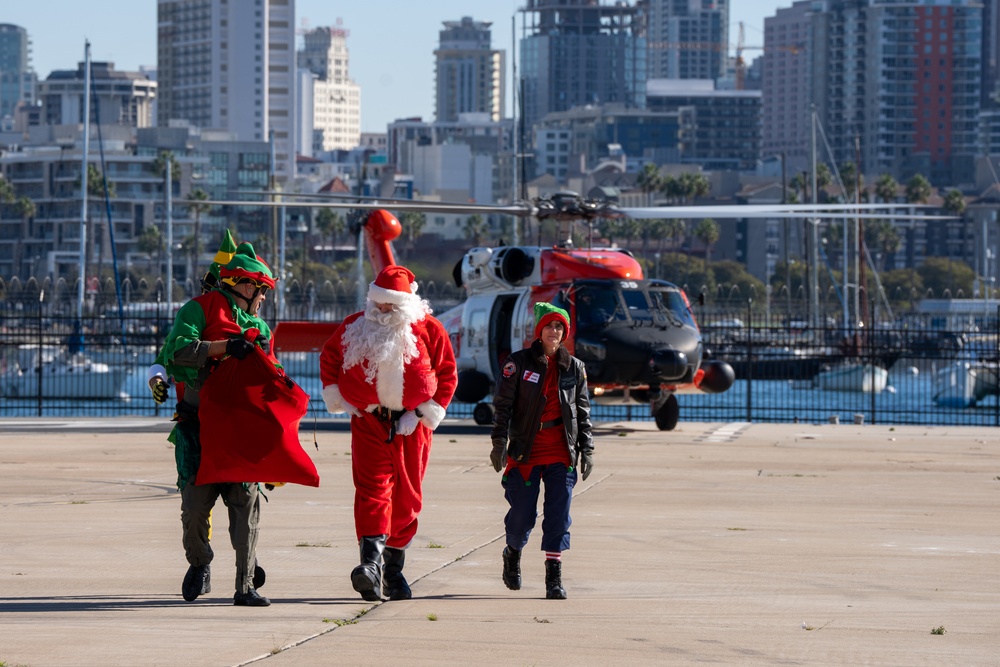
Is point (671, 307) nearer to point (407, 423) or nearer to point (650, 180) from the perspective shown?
point (407, 423)

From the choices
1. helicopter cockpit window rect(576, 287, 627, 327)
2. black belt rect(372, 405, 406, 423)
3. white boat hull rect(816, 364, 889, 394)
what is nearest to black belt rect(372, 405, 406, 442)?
A: black belt rect(372, 405, 406, 423)

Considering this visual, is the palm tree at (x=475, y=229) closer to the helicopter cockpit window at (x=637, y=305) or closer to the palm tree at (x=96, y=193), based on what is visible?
the palm tree at (x=96, y=193)

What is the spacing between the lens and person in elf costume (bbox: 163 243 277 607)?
8.40 meters

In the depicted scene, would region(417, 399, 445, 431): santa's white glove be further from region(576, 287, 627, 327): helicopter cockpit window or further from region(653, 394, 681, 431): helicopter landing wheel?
region(653, 394, 681, 431): helicopter landing wheel

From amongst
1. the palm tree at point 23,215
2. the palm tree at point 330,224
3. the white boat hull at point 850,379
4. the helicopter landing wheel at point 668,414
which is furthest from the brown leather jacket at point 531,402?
the palm tree at point 23,215

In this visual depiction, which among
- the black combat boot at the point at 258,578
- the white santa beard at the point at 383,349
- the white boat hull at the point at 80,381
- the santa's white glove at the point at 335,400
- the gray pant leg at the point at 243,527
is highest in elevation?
the white santa beard at the point at 383,349

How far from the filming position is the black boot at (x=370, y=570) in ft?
27.7

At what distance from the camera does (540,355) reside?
363 inches

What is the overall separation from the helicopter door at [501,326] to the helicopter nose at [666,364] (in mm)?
2413

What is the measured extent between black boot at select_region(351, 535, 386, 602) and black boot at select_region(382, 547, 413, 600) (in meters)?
0.08

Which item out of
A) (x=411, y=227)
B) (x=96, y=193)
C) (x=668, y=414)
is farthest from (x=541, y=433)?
(x=411, y=227)

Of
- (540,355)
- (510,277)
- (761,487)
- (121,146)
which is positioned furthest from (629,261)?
(121,146)

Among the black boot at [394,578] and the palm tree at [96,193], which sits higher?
the palm tree at [96,193]

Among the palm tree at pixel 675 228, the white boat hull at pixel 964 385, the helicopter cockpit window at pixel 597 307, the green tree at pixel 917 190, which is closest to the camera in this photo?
the helicopter cockpit window at pixel 597 307
